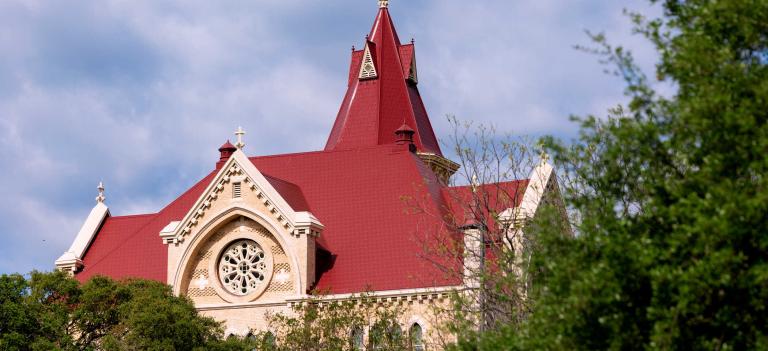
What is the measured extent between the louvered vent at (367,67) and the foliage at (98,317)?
16448mm

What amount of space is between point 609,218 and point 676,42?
9.24 ft

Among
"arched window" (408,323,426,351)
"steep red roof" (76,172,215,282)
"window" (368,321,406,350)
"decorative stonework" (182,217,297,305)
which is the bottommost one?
"window" (368,321,406,350)

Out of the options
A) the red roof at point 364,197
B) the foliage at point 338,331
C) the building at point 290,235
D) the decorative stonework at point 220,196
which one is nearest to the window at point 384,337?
the foliage at point 338,331

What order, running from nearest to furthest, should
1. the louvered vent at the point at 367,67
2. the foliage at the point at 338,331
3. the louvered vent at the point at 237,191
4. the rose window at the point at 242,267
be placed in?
the foliage at the point at 338,331 → the rose window at the point at 242,267 → the louvered vent at the point at 237,191 → the louvered vent at the point at 367,67

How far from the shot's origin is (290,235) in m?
49.4

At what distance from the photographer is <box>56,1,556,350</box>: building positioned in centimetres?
4872

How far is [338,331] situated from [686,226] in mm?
22700

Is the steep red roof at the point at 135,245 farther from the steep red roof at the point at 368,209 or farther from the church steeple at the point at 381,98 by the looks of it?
the church steeple at the point at 381,98

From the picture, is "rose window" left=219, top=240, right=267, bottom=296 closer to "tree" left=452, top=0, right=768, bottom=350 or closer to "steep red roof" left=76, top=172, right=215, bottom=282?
"steep red roof" left=76, top=172, right=215, bottom=282

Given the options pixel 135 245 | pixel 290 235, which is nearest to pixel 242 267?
pixel 290 235

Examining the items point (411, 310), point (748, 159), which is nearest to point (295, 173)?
point (411, 310)

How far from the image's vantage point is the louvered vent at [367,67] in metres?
58.9

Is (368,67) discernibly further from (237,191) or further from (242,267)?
(242,267)

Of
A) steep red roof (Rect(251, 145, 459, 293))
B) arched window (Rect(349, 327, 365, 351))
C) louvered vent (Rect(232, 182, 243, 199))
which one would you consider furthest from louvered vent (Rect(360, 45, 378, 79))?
arched window (Rect(349, 327, 365, 351))
